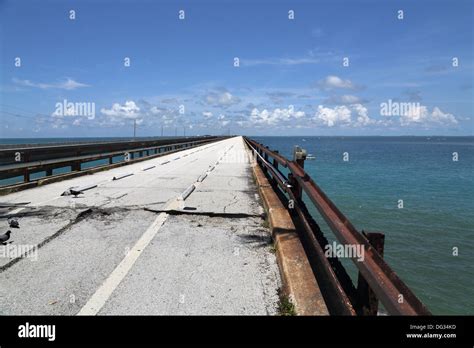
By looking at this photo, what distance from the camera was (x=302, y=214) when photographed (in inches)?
221

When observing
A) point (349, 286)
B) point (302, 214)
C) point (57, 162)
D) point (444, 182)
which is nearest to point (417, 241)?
point (302, 214)

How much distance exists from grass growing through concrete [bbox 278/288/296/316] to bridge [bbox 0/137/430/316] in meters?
0.02

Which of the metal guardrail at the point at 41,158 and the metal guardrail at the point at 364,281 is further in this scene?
the metal guardrail at the point at 41,158

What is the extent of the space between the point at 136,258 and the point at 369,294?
10.1ft

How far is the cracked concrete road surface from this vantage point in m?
3.70

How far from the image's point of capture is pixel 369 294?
315 cm

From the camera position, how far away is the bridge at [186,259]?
11.4ft

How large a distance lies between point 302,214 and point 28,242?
4193mm

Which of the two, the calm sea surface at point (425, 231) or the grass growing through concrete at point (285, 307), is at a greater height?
the grass growing through concrete at point (285, 307)

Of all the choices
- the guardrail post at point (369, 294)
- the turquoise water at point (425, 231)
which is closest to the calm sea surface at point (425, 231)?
the turquoise water at point (425, 231)

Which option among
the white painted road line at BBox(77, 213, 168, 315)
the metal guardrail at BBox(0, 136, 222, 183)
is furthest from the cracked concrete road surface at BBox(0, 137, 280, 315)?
the metal guardrail at BBox(0, 136, 222, 183)

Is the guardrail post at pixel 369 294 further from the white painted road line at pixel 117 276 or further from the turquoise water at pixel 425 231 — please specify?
the turquoise water at pixel 425 231
